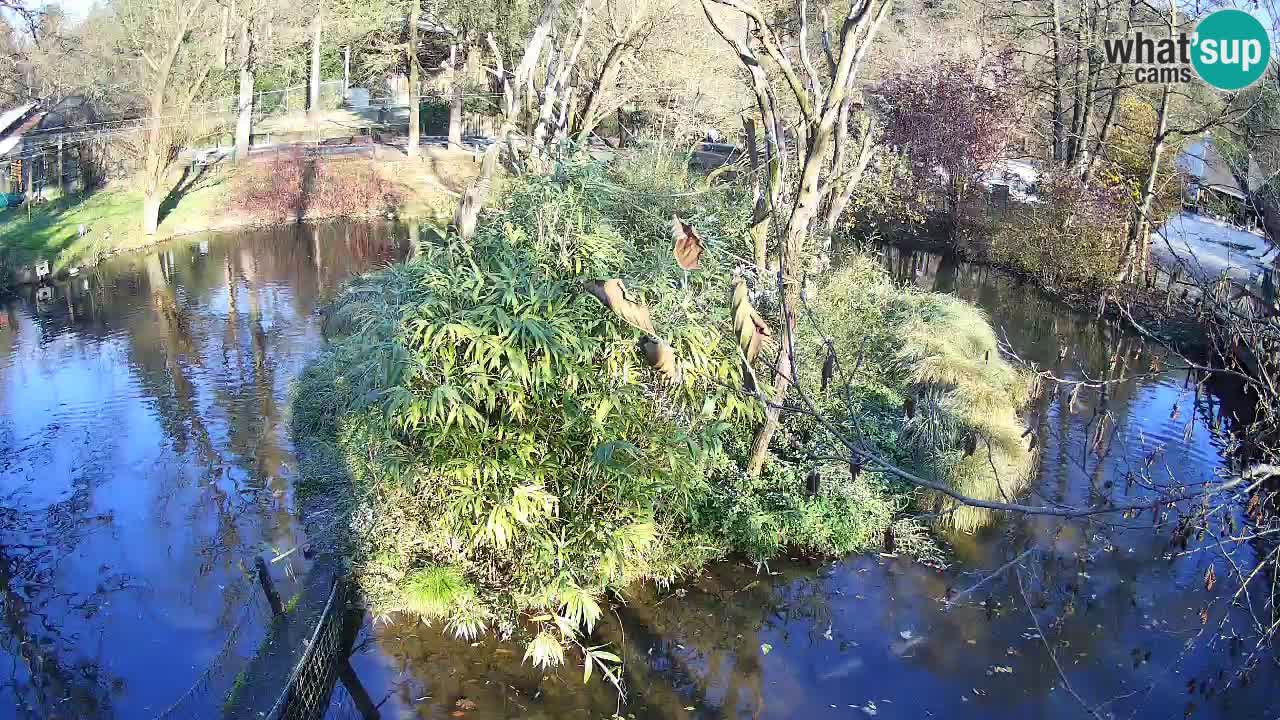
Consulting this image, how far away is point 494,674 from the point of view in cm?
665

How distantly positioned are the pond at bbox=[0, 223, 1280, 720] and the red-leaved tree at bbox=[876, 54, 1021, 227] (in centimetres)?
1056

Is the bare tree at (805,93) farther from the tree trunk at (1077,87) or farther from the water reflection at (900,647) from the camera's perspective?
the tree trunk at (1077,87)

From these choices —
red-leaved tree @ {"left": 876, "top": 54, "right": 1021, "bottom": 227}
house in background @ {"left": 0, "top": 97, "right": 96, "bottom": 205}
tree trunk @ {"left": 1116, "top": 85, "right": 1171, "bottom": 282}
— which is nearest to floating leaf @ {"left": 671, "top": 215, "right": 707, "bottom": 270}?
tree trunk @ {"left": 1116, "top": 85, "right": 1171, "bottom": 282}

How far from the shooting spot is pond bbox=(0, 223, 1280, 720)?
6469 millimetres

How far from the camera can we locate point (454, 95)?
1115 inches

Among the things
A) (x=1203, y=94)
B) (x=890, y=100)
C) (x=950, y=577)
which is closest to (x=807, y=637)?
(x=950, y=577)

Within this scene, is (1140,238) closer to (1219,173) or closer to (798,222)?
(1219,173)

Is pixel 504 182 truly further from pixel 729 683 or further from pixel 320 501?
pixel 729 683

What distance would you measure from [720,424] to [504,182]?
367 cm

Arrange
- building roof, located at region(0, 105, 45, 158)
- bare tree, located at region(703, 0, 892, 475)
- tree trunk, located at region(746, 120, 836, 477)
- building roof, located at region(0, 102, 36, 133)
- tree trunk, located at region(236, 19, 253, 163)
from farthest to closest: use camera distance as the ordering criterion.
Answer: tree trunk, located at region(236, 19, 253, 163)
tree trunk, located at region(746, 120, 836, 477)
bare tree, located at region(703, 0, 892, 475)
building roof, located at region(0, 105, 45, 158)
building roof, located at region(0, 102, 36, 133)

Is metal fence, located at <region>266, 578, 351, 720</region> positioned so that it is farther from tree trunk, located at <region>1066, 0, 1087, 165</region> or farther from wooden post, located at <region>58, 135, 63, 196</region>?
wooden post, located at <region>58, 135, 63, 196</region>

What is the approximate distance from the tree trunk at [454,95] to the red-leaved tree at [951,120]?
13.0 metres

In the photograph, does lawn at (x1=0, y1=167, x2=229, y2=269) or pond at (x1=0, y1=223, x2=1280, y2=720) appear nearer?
pond at (x1=0, y1=223, x2=1280, y2=720)

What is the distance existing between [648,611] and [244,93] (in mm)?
23186
